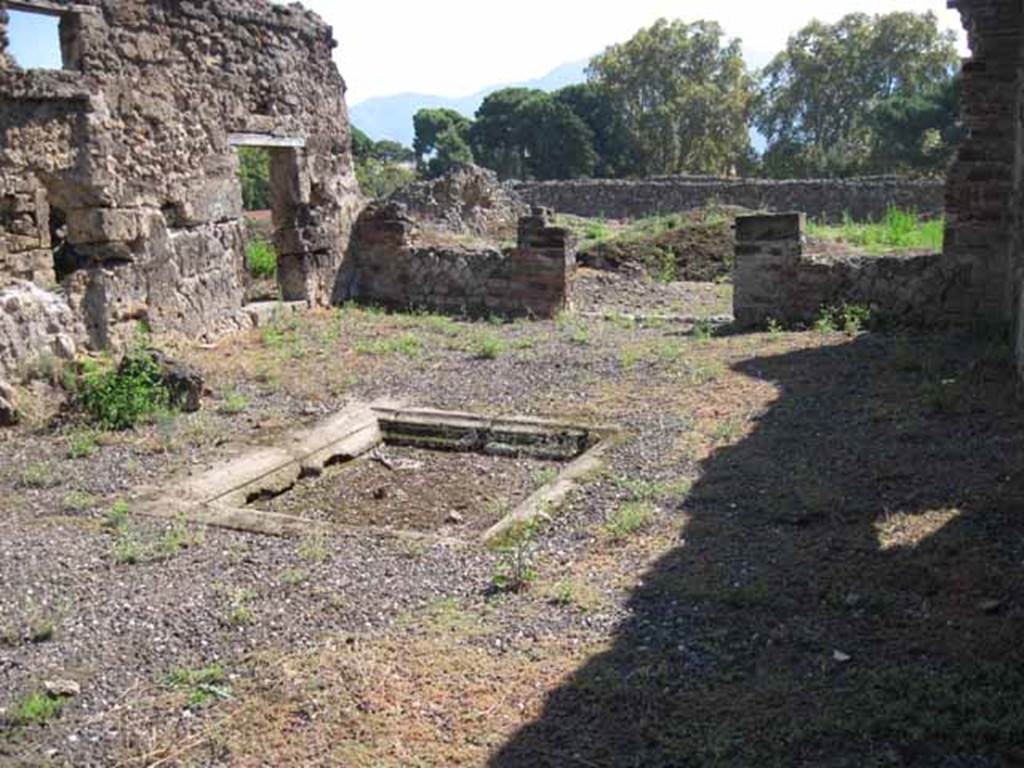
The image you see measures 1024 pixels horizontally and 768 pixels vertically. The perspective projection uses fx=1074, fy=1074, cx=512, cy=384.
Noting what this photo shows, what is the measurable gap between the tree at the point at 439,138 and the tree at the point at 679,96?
248 inches

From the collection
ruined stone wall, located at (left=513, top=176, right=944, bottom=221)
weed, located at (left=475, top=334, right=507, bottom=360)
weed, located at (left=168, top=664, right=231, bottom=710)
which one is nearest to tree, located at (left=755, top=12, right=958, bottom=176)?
ruined stone wall, located at (left=513, top=176, right=944, bottom=221)

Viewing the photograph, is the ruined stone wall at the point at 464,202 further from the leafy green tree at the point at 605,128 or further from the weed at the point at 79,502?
the leafy green tree at the point at 605,128

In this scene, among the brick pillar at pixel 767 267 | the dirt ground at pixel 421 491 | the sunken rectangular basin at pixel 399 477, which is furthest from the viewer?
the brick pillar at pixel 767 267

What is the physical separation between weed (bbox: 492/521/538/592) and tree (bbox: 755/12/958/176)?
40077mm

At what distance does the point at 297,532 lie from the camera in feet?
17.0

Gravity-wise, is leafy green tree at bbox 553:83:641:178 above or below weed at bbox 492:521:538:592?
above

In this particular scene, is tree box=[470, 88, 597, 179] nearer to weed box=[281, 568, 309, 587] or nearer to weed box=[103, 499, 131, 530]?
Result: weed box=[103, 499, 131, 530]

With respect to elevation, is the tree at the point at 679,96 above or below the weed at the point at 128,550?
above

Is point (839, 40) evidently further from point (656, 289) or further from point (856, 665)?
point (856, 665)

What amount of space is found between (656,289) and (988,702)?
11397mm

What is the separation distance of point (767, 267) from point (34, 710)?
824cm

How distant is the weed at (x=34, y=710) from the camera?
3.48 metres

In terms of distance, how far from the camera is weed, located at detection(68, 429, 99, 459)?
6500 mm

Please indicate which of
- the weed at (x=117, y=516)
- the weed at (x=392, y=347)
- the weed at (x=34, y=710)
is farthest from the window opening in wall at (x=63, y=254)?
the weed at (x=34, y=710)
